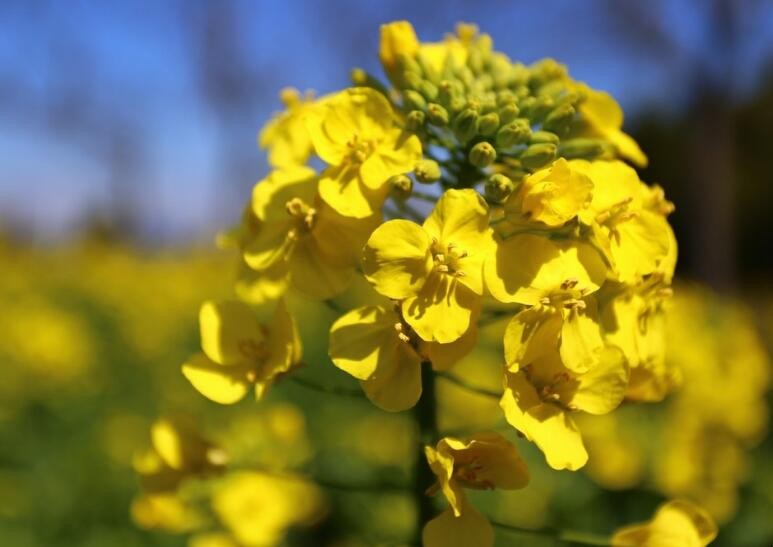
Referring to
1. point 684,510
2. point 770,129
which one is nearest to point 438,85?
point 684,510

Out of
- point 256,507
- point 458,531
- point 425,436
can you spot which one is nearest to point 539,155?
point 425,436

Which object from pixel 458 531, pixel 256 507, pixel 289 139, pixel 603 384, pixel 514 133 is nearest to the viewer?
pixel 458 531

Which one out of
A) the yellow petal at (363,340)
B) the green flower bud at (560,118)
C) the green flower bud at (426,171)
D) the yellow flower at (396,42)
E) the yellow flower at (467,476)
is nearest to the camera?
the yellow flower at (467,476)

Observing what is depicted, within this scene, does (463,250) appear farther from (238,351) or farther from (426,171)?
(238,351)

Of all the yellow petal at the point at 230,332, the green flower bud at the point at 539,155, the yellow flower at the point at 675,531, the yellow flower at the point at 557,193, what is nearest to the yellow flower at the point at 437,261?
the yellow flower at the point at 557,193

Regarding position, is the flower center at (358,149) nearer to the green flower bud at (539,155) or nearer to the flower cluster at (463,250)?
the flower cluster at (463,250)
